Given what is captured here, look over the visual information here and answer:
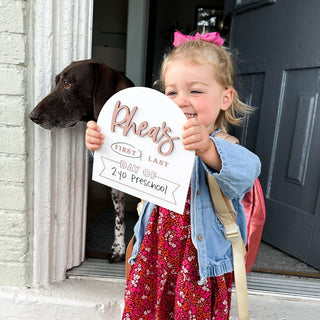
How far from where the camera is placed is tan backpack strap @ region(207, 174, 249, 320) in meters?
1.06

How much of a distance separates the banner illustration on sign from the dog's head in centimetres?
52

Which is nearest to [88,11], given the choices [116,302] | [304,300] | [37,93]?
[37,93]

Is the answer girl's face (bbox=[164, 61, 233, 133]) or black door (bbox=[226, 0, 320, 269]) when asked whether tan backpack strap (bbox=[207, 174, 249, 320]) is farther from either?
black door (bbox=[226, 0, 320, 269])

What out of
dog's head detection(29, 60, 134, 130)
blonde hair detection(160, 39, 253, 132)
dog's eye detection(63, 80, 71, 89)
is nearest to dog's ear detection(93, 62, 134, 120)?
dog's head detection(29, 60, 134, 130)

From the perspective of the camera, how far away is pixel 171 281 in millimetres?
1159

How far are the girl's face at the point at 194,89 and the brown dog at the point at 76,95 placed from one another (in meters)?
0.56

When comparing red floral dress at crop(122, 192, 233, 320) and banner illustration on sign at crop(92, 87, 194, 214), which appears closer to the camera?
banner illustration on sign at crop(92, 87, 194, 214)

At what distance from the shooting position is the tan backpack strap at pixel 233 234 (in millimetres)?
1058

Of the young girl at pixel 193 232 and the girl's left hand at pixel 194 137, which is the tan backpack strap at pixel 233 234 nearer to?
the young girl at pixel 193 232

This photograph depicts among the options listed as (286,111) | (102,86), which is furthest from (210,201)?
(286,111)

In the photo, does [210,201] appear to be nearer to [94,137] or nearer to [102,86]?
[94,137]

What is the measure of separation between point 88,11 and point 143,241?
1106 millimetres

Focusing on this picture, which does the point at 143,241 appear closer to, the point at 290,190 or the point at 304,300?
the point at 304,300

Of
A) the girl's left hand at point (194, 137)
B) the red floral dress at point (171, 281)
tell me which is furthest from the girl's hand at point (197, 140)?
the red floral dress at point (171, 281)
